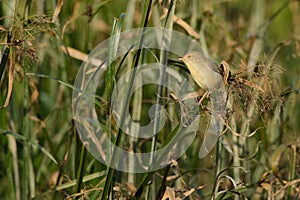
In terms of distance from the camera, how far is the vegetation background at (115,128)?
1.12 metres

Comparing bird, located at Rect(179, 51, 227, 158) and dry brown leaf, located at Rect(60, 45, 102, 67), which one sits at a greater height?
dry brown leaf, located at Rect(60, 45, 102, 67)

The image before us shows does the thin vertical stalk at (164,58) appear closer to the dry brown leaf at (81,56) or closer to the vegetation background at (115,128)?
the vegetation background at (115,128)

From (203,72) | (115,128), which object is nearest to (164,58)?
(203,72)

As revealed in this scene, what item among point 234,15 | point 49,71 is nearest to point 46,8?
point 49,71

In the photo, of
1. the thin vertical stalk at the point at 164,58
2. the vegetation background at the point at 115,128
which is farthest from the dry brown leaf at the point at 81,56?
the thin vertical stalk at the point at 164,58

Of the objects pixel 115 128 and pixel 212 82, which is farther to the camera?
pixel 115 128

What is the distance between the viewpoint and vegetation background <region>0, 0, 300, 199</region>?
1.12m

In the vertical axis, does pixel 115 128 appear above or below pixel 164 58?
below

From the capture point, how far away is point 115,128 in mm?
1374

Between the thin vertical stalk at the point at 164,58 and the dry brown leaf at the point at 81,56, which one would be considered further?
the dry brown leaf at the point at 81,56

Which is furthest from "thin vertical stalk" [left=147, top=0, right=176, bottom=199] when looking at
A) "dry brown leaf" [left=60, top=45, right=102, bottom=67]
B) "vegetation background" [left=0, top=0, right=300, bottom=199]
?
"dry brown leaf" [left=60, top=45, right=102, bottom=67]

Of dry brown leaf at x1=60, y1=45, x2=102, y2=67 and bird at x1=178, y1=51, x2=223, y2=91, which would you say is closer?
bird at x1=178, y1=51, x2=223, y2=91

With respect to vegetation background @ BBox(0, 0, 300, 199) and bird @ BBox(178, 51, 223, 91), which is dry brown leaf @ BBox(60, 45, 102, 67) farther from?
bird @ BBox(178, 51, 223, 91)

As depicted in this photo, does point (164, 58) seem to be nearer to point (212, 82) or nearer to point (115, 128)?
point (212, 82)
